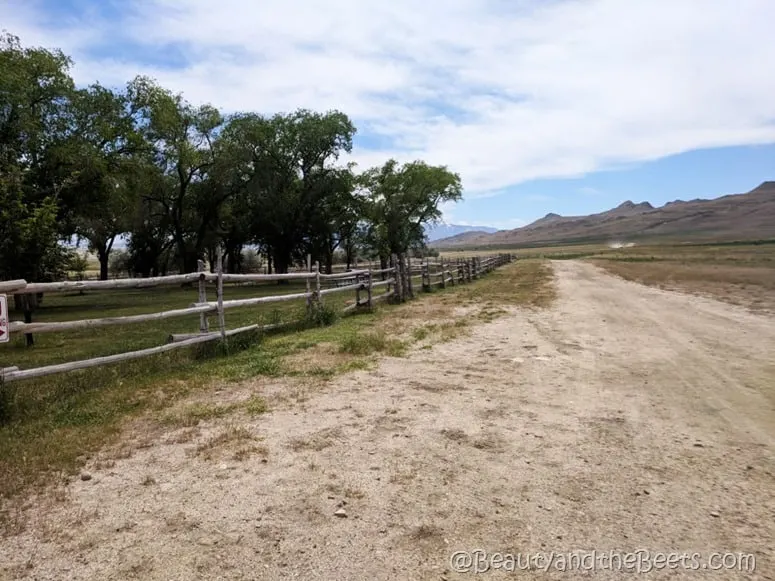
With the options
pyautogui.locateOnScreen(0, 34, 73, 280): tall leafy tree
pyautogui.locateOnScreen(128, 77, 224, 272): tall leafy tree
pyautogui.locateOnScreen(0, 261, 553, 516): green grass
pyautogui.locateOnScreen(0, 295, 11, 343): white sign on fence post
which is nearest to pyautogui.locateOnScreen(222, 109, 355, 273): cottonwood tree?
pyautogui.locateOnScreen(128, 77, 224, 272): tall leafy tree

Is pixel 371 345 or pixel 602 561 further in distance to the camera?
pixel 371 345

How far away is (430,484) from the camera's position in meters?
3.35

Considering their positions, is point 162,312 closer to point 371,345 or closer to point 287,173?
point 371,345

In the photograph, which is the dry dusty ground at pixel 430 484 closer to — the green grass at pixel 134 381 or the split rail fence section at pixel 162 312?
the green grass at pixel 134 381

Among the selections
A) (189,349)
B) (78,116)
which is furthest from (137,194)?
(189,349)

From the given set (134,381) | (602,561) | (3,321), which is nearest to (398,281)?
(134,381)

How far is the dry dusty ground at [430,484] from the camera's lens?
263cm

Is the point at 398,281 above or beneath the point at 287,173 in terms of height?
beneath

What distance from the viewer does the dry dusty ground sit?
263 cm

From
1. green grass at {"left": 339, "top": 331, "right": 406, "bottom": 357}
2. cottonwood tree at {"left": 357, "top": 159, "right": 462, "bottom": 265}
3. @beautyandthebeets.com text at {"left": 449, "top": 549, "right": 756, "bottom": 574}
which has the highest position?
cottonwood tree at {"left": 357, "top": 159, "right": 462, "bottom": 265}

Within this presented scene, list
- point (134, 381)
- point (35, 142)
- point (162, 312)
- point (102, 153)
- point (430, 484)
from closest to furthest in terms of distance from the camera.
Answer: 1. point (430, 484)
2. point (134, 381)
3. point (162, 312)
4. point (35, 142)
5. point (102, 153)

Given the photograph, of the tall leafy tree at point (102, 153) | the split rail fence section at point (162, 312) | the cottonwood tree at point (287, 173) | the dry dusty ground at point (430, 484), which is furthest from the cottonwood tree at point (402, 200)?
the dry dusty ground at point (430, 484)

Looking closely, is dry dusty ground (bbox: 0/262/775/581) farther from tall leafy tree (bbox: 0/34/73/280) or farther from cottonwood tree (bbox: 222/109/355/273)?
cottonwood tree (bbox: 222/109/355/273)

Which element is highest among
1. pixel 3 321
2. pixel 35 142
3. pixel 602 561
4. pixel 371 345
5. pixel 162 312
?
pixel 35 142
